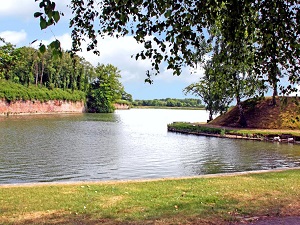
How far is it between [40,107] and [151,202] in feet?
275

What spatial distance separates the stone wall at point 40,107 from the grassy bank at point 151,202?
70365 mm

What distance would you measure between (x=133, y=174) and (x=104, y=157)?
5277 mm

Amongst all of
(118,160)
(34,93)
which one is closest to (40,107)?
(34,93)

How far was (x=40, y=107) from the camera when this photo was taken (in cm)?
8750

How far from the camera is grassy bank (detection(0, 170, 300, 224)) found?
665cm

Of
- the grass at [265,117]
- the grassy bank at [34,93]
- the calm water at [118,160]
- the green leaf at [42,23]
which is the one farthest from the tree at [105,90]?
the green leaf at [42,23]

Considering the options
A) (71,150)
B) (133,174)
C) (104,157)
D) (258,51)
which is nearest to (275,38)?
(258,51)

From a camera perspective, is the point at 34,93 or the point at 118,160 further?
the point at 34,93

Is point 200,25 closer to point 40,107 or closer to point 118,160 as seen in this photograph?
point 118,160

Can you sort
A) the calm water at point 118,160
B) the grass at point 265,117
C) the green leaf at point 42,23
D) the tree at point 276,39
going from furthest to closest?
the grass at point 265,117
the calm water at point 118,160
the tree at point 276,39
the green leaf at point 42,23

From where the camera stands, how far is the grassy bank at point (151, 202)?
665 centimetres

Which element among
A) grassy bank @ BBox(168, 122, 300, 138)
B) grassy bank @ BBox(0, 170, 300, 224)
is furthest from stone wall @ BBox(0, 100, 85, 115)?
grassy bank @ BBox(0, 170, 300, 224)

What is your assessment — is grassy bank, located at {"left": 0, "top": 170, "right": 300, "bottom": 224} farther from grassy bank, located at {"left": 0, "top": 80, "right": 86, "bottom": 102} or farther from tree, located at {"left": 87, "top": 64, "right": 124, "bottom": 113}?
tree, located at {"left": 87, "top": 64, "right": 124, "bottom": 113}

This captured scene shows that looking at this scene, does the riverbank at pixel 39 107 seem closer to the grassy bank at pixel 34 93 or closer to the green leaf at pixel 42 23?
the grassy bank at pixel 34 93
